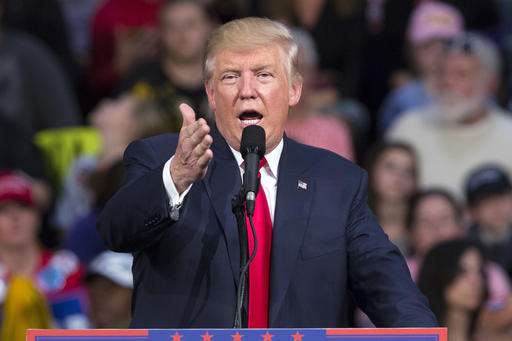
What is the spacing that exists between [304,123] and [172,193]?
4.99 metres

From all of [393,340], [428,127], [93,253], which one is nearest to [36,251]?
[93,253]

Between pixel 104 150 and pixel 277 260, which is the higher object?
pixel 104 150

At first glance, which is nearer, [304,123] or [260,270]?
[260,270]

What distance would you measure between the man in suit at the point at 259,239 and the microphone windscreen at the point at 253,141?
18 centimetres

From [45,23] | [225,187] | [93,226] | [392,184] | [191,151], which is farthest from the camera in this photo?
[45,23]

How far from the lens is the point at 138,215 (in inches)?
154

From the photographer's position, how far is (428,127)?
896 centimetres

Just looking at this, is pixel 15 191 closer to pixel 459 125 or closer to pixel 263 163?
pixel 459 125

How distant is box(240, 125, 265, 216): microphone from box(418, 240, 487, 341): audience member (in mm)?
3503

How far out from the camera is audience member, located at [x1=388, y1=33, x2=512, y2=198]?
8789 mm

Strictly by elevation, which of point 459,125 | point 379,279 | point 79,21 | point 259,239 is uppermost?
point 79,21

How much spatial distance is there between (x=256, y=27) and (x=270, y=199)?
48 centimetres

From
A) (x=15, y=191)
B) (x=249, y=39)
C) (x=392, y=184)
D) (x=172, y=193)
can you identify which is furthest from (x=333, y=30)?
(x=172, y=193)

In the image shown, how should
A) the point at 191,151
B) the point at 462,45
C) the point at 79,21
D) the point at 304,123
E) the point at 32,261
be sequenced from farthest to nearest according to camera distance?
the point at 79,21 < the point at 462,45 < the point at 304,123 < the point at 32,261 < the point at 191,151
